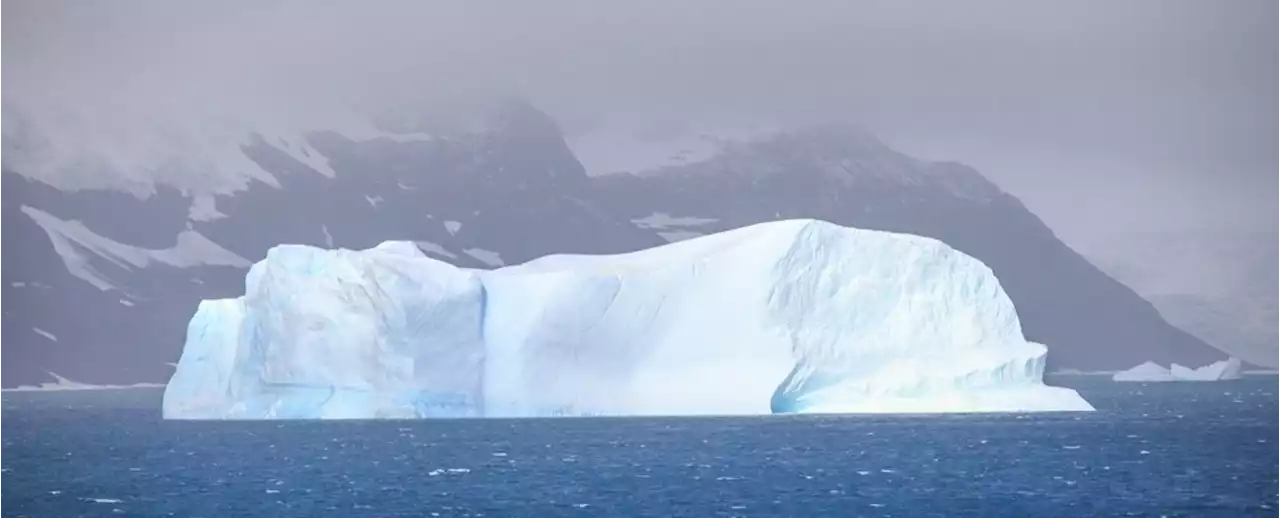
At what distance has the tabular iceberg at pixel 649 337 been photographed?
21.3 metres

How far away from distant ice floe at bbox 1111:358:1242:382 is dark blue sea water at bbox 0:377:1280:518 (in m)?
6.75

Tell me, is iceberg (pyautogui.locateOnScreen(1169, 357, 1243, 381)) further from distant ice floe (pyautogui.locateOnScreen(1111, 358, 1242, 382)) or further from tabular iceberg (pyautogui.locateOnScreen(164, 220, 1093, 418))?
tabular iceberg (pyautogui.locateOnScreen(164, 220, 1093, 418))

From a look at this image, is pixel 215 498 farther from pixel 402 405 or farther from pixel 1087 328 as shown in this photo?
pixel 1087 328

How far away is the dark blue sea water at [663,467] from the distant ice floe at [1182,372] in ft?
22.1

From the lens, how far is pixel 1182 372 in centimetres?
3628

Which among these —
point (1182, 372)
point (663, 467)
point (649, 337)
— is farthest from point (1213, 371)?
point (663, 467)

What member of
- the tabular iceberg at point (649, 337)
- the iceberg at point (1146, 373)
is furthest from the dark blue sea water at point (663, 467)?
the iceberg at point (1146, 373)

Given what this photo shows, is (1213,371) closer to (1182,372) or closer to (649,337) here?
(1182,372)

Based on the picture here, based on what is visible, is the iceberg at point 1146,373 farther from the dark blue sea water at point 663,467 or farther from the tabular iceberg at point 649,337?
the tabular iceberg at point 649,337

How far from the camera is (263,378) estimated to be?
70.2ft

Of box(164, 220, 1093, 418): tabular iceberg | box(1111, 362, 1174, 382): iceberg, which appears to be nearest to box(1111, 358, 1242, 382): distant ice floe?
box(1111, 362, 1174, 382): iceberg

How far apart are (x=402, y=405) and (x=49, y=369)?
636 inches

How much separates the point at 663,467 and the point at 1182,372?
2265 cm

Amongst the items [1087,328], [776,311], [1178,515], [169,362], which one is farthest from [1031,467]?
[169,362]
